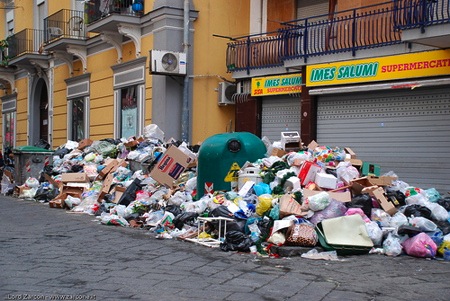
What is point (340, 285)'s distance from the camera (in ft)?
19.5

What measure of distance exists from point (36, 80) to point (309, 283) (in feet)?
71.0

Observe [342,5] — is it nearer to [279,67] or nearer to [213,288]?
[279,67]

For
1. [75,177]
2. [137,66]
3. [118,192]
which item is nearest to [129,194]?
[118,192]

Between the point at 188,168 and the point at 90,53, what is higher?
the point at 90,53

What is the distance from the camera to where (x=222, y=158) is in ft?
31.9

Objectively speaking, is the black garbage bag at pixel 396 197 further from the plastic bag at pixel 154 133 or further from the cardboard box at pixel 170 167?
the plastic bag at pixel 154 133

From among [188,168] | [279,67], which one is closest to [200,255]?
[188,168]

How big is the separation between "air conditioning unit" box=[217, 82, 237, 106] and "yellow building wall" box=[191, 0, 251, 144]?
7.6 inches

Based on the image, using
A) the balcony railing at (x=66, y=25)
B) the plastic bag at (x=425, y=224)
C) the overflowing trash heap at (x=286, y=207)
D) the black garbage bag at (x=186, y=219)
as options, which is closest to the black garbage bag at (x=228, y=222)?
the overflowing trash heap at (x=286, y=207)

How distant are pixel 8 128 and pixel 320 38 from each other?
1986 cm

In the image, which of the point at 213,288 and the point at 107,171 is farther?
the point at 107,171

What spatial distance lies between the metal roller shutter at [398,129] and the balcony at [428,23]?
114cm

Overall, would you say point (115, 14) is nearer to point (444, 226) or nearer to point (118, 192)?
point (118, 192)

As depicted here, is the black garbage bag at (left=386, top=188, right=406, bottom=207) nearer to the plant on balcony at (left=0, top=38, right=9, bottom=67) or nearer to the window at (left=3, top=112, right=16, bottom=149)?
the plant on balcony at (left=0, top=38, right=9, bottom=67)
